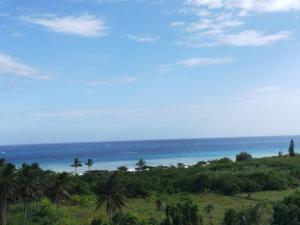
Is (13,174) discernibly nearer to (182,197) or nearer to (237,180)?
(182,197)

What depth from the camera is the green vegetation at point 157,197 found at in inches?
3071

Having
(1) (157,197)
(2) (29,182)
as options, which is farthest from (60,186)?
(1) (157,197)

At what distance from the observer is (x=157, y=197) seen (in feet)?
399

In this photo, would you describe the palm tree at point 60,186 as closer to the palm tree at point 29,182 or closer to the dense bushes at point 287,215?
the palm tree at point 29,182

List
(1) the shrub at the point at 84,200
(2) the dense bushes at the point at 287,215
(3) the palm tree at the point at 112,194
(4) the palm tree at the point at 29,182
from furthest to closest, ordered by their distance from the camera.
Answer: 1. (1) the shrub at the point at 84,200
2. (3) the palm tree at the point at 112,194
3. (4) the palm tree at the point at 29,182
4. (2) the dense bushes at the point at 287,215

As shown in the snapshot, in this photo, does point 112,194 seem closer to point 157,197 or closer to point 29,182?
point 29,182

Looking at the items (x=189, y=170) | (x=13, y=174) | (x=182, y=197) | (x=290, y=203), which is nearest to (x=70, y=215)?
(x=13, y=174)

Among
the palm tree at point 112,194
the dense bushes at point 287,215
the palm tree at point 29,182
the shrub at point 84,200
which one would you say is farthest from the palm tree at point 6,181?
the dense bushes at point 287,215

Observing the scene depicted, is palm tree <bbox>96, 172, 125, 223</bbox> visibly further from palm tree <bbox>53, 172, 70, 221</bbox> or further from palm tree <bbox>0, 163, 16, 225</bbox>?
palm tree <bbox>0, 163, 16, 225</bbox>

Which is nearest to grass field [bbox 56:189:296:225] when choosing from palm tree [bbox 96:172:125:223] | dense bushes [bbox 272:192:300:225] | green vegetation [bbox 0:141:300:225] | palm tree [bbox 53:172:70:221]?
green vegetation [bbox 0:141:300:225]

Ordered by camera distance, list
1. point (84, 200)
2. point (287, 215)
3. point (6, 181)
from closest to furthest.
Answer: point (287, 215)
point (6, 181)
point (84, 200)

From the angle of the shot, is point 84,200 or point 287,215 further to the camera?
point 84,200

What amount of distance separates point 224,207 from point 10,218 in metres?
44.3

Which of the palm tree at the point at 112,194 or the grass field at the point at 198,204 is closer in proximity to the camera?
the palm tree at the point at 112,194
